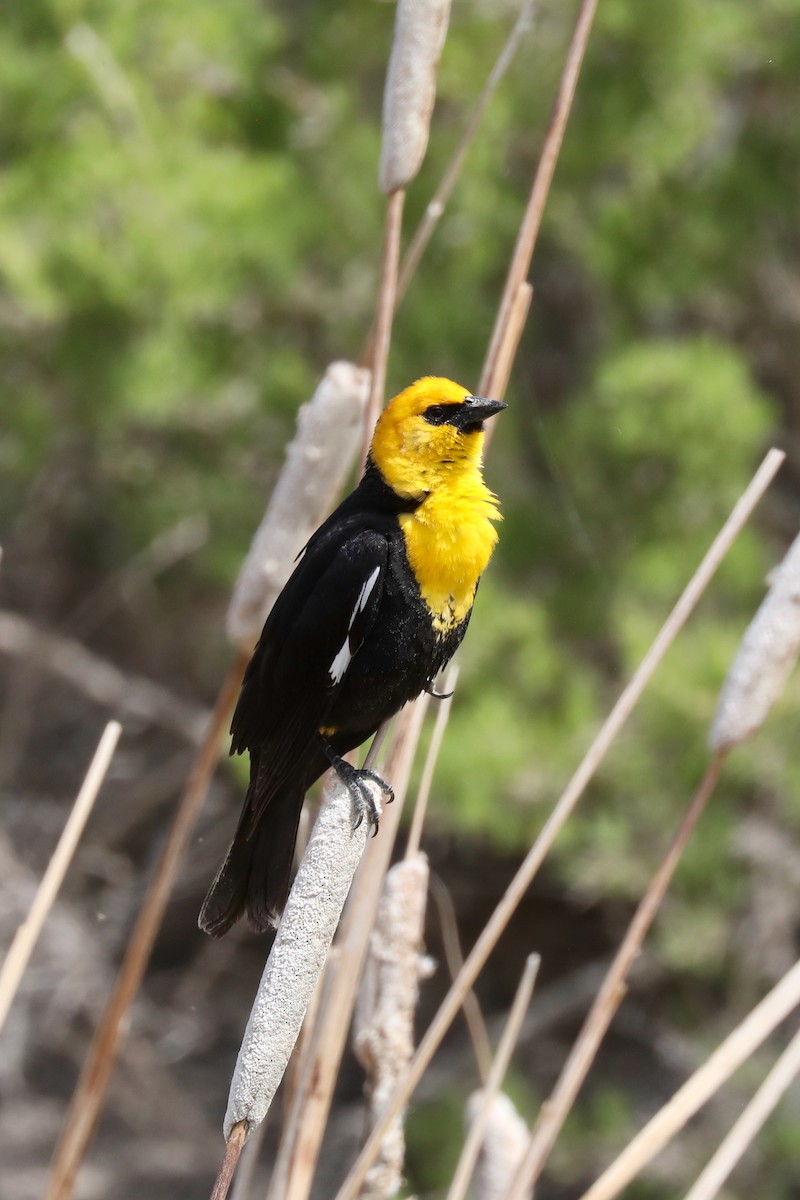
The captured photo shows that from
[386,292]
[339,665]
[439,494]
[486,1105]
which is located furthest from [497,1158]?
[386,292]

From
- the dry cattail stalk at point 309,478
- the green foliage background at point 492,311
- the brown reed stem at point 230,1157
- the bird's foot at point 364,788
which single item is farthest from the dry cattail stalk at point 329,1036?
the green foliage background at point 492,311

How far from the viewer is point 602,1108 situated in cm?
342

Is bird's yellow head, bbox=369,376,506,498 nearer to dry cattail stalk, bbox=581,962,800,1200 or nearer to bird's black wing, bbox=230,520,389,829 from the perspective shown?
bird's black wing, bbox=230,520,389,829

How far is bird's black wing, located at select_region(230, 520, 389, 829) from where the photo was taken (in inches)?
54.4

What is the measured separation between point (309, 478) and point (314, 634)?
17cm

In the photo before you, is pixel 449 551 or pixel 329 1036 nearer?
pixel 329 1036

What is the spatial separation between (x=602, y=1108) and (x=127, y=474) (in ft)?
7.08

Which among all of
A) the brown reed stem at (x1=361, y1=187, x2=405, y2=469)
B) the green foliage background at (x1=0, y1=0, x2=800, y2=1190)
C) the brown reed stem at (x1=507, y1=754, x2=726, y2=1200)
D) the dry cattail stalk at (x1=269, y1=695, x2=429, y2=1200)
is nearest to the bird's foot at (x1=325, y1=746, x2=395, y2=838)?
the dry cattail stalk at (x1=269, y1=695, x2=429, y2=1200)

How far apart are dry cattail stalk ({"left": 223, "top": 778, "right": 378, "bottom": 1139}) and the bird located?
377 millimetres

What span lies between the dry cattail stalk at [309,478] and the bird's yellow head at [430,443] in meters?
0.08

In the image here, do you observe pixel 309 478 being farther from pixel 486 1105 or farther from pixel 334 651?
pixel 486 1105

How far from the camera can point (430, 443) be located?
146cm

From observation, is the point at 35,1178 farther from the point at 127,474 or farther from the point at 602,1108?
the point at 127,474

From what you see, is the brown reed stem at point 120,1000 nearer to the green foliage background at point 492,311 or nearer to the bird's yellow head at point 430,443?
the bird's yellow head at point 430,443
